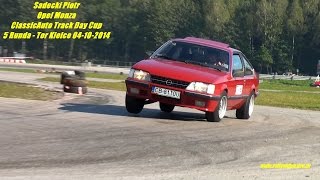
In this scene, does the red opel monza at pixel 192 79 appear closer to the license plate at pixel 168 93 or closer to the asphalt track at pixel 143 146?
the license plate at pixel 168 93

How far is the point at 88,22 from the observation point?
338 ft

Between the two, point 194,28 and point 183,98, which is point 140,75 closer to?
point 183,98

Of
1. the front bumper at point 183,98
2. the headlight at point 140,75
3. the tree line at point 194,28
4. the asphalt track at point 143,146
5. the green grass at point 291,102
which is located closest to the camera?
the asphalt track at point 143,146

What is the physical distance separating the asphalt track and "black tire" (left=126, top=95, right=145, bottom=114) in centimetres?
15

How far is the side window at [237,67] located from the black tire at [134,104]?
196cm

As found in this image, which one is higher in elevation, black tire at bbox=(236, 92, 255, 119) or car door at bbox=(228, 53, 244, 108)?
car door at bbox=(228, 53, 244, 108)

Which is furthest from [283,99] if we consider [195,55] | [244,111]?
[195,55]

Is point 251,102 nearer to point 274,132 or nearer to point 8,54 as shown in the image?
point 274,132

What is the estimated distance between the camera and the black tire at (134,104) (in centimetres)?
1134

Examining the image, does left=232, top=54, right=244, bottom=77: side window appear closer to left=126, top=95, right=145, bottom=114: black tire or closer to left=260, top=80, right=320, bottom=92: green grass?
left=126, top=95, right=145, bottom=114: black tire

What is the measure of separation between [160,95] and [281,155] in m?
3.71

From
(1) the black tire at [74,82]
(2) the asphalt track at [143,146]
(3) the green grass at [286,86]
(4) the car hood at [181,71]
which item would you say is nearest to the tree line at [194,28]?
(3) the green grass at [286,86]

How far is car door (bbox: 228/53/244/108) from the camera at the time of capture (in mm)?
11617

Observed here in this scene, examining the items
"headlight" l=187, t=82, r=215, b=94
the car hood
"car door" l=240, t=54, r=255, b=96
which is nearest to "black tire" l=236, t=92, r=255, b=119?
"car door" l=240, t=54, r=255, b=96
